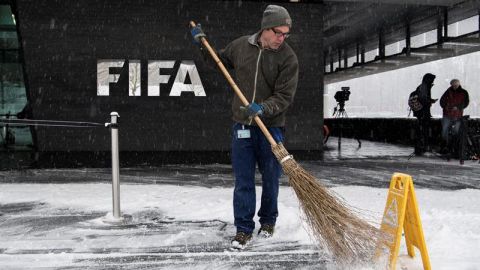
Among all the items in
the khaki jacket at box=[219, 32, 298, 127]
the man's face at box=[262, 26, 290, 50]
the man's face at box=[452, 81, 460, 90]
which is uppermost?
the man's face at box=[452, 81, 460, 90]

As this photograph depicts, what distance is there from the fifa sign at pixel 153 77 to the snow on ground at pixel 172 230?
4412 mm

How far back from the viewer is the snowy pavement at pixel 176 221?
3.66m

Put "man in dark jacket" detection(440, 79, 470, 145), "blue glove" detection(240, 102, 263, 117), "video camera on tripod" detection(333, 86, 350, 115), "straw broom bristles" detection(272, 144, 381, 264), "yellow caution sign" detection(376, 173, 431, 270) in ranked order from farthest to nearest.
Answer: "video camera on tripod" detection(333, 86, 350, 115)
"man in dark jacket" detection(440, 79, 470, 145)
"blue glove" detection(240, 102, 263, 117)
"straw broom bristles" detection(272, 144, 381, 264)
"yellow caution sign" detection(376, 173, 431, 270)

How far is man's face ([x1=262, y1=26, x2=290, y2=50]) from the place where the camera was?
3.96 metres

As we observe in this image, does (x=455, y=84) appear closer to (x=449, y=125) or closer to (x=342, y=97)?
(x=449, y=125)

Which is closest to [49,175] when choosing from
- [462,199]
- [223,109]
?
[223,109]

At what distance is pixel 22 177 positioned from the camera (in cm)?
824

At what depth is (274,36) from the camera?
157 inches

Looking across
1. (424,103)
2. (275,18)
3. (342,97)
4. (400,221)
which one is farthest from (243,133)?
(342,97)

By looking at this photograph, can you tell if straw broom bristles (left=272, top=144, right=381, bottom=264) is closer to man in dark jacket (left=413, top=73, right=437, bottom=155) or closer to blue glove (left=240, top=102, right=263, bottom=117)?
blue glove (left=240, top=102, right=263, bottom=117)

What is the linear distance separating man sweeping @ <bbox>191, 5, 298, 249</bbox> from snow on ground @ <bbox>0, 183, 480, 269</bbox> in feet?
1.18

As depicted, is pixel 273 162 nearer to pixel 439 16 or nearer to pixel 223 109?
pixel 223 109

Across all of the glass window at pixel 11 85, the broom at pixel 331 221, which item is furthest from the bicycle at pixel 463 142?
the glass window at pixel 11 85

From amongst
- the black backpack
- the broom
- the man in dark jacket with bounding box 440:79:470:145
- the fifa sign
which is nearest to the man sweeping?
the broom
